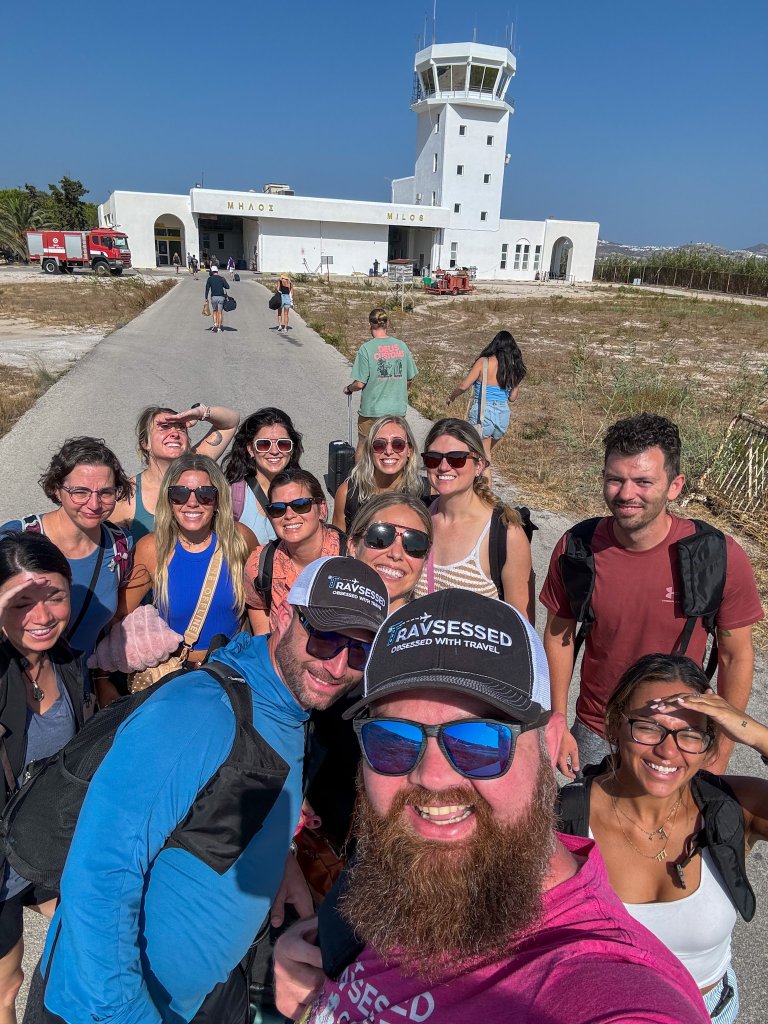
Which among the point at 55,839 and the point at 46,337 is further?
the point at 46,337

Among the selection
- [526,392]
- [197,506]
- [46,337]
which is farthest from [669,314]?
[197,506]

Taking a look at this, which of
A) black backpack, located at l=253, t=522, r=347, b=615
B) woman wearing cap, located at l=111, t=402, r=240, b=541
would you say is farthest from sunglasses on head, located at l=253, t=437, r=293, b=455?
black backpack, located at l=253, t=522, r=347, b=615

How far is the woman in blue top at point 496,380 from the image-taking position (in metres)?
6.59

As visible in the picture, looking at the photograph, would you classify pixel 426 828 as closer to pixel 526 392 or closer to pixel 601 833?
pixel 601 833

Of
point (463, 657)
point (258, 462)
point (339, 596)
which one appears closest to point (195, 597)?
point (258, 462)

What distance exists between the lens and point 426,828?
111 cm

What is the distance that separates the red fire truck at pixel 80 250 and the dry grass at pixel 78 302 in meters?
6.48

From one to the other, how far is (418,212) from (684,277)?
29.2 metres

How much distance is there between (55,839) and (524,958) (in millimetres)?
1306

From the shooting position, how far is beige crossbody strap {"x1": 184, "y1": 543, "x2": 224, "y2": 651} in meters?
2.96

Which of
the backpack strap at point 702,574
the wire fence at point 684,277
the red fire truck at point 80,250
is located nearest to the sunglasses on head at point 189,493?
the backpack strap at point 702,574

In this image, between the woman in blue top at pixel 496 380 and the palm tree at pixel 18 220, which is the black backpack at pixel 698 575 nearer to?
the woman in blue top at pixel 496 380

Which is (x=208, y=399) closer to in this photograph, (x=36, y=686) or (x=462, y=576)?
(x=462, y=576)

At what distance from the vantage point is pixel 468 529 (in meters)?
3.03
